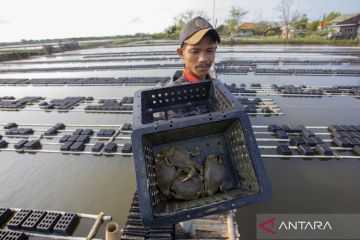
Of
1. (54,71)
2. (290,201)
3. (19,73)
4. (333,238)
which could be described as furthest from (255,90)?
(19,73)

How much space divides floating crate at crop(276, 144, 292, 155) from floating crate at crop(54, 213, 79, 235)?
558 centimetres

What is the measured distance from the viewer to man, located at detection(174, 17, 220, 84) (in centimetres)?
215

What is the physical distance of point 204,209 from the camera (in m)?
1.46

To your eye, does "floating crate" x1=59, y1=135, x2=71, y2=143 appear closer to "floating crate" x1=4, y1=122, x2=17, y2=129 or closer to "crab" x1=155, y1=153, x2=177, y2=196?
"floating crate" x1=4, y1=122, x2=17, y2=129

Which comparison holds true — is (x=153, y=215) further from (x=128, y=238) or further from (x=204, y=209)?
(x=128, y=238)

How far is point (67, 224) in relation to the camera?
4.14 meters

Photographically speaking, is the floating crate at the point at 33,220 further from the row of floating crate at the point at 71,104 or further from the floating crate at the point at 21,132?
the row of floating crate at the point at 71,104

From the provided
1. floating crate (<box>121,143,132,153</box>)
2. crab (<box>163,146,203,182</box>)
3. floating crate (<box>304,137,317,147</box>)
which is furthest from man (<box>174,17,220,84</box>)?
floating crate (<box>304,137,317,147</box>)

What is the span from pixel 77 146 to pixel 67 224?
3.23 m

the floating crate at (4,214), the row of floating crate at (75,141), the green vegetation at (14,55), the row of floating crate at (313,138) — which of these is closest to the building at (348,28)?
the row of floating crate at (313,138)

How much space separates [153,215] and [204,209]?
0.35 metres

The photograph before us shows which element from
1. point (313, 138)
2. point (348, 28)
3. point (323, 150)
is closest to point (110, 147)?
point (323, 150)

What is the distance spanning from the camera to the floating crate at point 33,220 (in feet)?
13.5

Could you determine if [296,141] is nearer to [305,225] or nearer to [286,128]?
[286,128]
